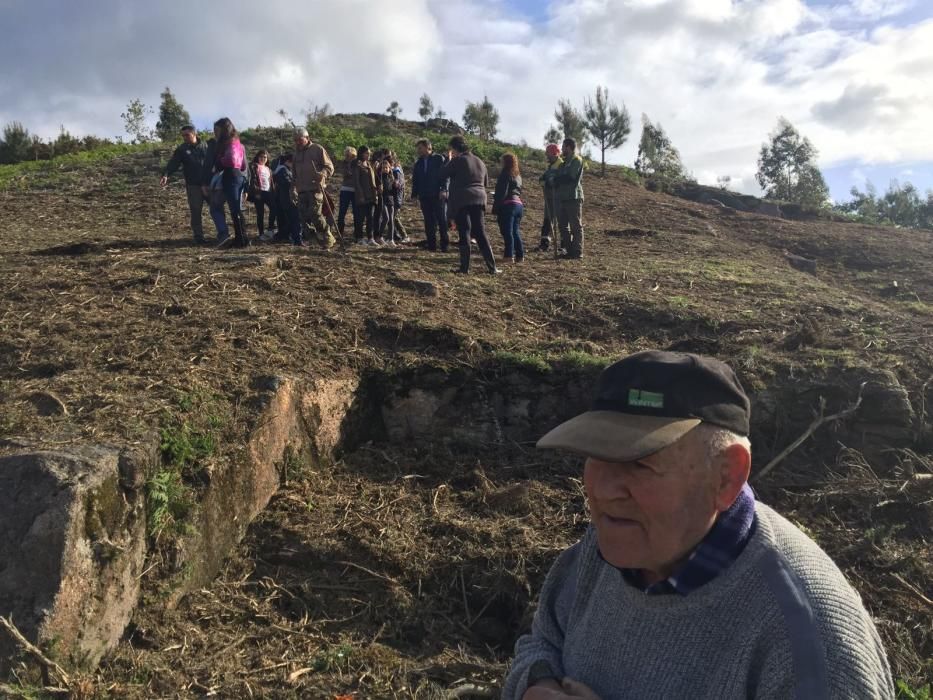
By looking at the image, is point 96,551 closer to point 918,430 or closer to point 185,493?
point 185,493

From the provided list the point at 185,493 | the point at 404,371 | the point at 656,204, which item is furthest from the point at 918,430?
the point at 656,204

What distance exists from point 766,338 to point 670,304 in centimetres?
118

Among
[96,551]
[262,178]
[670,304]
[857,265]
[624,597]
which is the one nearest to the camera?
[624,597]

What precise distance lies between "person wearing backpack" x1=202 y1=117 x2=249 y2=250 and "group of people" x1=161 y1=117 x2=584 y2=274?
0.01 m

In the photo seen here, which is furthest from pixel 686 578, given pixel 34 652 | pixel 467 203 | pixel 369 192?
pixel 369 192

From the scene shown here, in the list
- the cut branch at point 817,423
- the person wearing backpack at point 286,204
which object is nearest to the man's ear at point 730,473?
the cut branch at point 817,423

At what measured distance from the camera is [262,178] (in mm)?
10586

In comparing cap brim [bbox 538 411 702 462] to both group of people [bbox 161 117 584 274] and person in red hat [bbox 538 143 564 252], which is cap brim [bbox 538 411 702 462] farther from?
person in red hat [bbox 538 143 564 252]

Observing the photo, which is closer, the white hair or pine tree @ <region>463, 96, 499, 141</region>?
the white hair

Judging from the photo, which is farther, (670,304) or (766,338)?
(670,304)

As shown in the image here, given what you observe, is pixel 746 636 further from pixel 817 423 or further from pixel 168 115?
pixel 168 115

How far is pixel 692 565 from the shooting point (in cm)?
151

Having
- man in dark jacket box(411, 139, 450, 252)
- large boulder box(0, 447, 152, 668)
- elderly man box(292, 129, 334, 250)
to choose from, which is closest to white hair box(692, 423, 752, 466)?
large boulder box(0, 447, 152, 668)

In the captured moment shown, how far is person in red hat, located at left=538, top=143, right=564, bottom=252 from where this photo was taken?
34.3 ft
